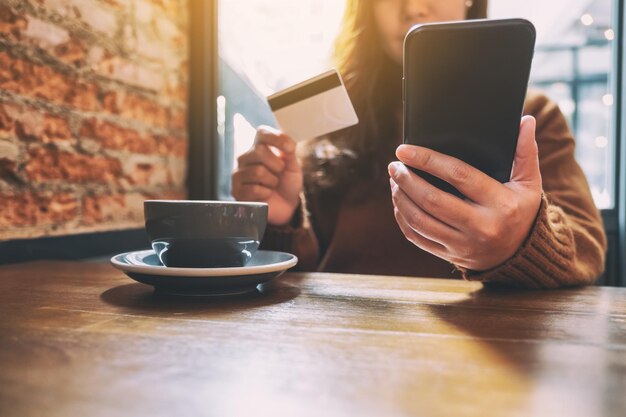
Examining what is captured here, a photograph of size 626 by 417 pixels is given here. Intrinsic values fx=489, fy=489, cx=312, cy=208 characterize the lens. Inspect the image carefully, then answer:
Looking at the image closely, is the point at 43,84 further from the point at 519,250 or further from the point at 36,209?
the point at 519,250

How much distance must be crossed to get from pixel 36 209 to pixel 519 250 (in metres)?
0.93

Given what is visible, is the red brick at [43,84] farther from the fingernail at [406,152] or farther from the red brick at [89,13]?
the fingernail at [406,152]

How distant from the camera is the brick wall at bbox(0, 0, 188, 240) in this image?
3.18 ft

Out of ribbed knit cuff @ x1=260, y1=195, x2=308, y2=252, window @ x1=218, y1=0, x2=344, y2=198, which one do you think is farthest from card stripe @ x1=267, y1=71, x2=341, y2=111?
window @ x1=218, y1=0, x2=344, y2=198

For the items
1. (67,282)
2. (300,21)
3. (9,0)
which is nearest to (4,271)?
(67,282)

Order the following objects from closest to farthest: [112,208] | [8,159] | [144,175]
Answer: [8,159] < [112,208] < [144,175]

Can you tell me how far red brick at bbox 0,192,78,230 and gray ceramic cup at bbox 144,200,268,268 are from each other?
1.73 feet

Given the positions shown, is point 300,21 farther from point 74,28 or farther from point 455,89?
point 455,89

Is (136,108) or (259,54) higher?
(259,54)

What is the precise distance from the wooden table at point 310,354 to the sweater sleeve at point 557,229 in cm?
6

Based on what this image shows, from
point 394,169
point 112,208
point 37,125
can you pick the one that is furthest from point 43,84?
point 394,169

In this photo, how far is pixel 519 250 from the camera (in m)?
0.67

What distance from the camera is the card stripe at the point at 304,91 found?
83cm

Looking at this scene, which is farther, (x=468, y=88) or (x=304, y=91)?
(x=304, y=91)
